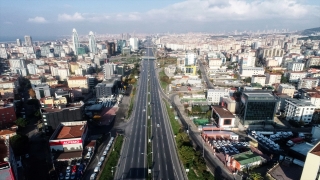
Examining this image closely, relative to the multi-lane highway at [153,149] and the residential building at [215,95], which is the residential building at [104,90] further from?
the residential building at [215,95]

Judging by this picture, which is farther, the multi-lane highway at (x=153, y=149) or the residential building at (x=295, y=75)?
the residential building at (x=295, y=75)

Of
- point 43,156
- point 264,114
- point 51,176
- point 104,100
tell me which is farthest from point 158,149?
point 104,100

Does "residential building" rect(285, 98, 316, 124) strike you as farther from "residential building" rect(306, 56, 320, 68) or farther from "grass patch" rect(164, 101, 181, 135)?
"residential building" rect(306, 56, 320, 68)

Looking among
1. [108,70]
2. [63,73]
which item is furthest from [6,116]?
[63,73]

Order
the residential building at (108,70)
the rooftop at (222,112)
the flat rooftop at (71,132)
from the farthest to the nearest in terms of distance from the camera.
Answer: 1. the residential building at (108,70)
2. the rooftop at (222,112)
3. the flat rooftop at (71,132)

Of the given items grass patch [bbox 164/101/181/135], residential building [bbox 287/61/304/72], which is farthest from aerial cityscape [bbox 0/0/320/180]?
residential building [bbox 287/61/304/72]

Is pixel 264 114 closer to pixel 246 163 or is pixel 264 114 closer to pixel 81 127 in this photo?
pixel 246 163

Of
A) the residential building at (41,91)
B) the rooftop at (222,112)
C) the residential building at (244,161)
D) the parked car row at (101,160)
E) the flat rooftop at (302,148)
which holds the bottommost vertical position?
the parked car row at (101,160)

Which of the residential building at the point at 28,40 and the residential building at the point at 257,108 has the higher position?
the residential building at the point at 28,40

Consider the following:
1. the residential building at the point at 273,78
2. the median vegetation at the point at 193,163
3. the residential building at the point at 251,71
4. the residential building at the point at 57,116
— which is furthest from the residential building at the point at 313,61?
the residential building at the point at 57,116
